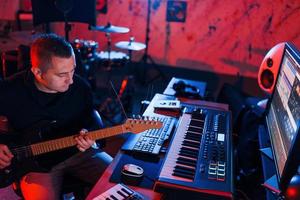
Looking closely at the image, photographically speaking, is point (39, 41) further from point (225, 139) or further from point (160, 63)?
point (160, 63)

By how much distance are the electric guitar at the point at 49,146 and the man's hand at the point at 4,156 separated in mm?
32

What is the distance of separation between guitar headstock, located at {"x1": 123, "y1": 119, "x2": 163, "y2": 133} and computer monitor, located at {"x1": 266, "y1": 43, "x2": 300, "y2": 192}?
0.56 metres

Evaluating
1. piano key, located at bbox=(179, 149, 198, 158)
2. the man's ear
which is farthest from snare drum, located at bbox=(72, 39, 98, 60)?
piano key, located at bbox=(179, 149, 198, 158)

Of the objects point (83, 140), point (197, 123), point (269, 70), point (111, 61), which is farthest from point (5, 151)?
point (111, 61)

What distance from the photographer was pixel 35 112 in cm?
176

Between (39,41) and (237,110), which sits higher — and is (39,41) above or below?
above

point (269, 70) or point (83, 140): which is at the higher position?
point (269, 70)

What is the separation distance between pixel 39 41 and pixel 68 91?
0.34 m

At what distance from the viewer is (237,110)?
120 inches

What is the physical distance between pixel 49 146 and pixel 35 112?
22 centimetres

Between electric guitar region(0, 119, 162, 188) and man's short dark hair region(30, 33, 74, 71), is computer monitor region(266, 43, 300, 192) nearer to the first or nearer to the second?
electric guitar region(0, 119, 162, 188)

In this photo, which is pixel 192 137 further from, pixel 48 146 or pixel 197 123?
pixel 48 146

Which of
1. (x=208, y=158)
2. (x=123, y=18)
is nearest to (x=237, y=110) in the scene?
(x=208, y=158)

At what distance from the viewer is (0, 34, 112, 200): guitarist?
5.38 feet
